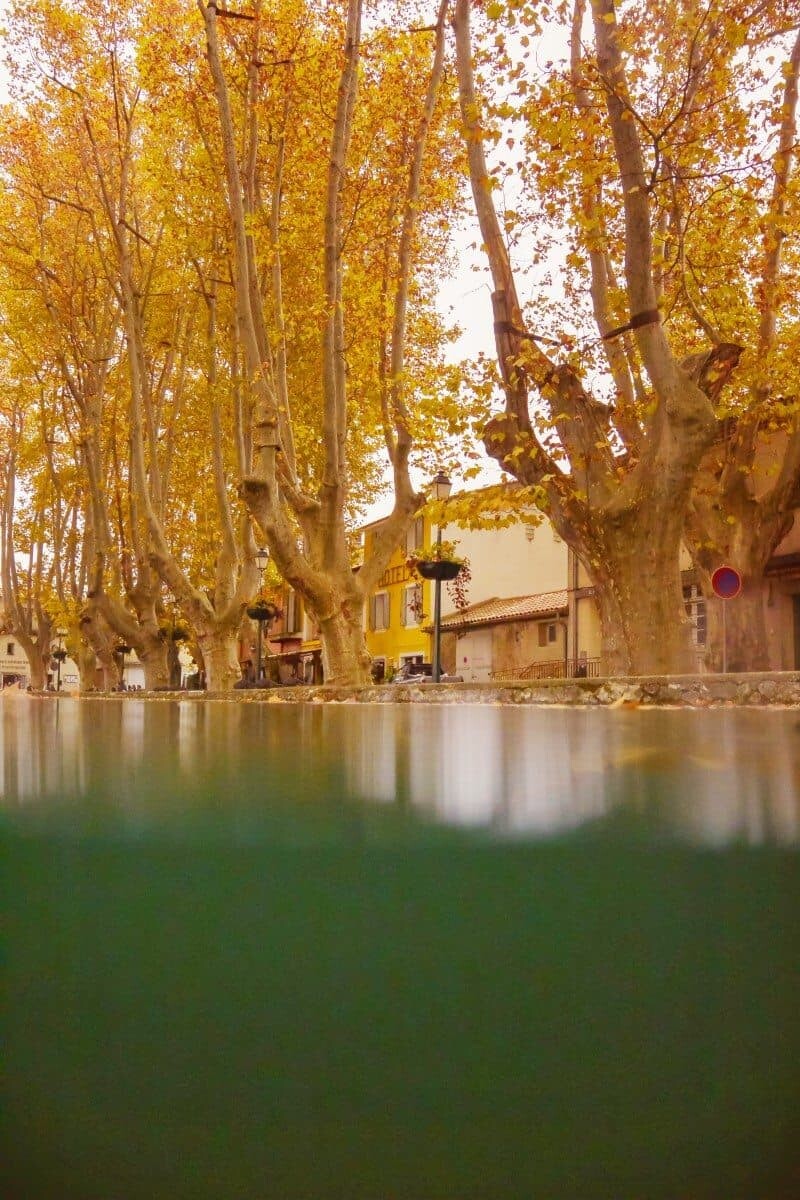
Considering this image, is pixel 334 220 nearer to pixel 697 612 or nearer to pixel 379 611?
pixel 697 612

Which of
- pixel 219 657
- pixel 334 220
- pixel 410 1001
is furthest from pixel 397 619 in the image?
pixel 410 1001

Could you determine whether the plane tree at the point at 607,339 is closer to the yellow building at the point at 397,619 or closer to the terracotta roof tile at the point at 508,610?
the terracotta roof tile at the point at 508,610

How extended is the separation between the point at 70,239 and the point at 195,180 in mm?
4363

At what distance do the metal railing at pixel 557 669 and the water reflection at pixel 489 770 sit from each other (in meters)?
15.7

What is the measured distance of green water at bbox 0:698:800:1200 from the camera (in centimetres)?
47

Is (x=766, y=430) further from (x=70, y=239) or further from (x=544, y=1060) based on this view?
(x=544, y=1060)

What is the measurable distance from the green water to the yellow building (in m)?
27.4

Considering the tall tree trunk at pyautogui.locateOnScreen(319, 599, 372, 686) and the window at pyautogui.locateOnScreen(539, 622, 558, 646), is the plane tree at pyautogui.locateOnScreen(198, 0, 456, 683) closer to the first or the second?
the tall tree trunk at pyautogui.locateOnScreen(319, 599, 372, 686)

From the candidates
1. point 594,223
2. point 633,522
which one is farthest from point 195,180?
point 633,522

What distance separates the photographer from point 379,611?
32625 millimetres

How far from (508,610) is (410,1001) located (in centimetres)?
2411

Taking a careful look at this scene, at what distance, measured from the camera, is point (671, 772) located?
2.67 feet

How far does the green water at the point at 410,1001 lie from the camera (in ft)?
1.55

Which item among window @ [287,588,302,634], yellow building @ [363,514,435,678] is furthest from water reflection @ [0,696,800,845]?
window @ [287,588,302,634]
